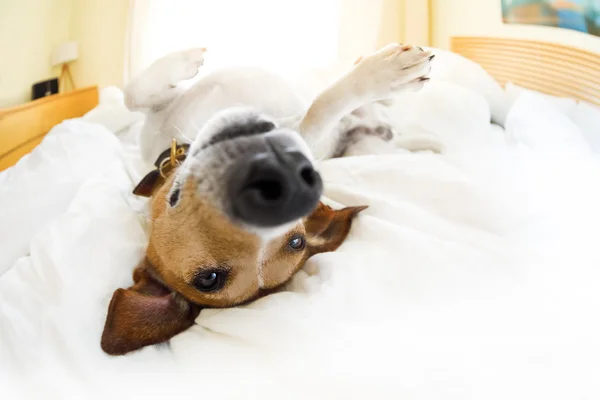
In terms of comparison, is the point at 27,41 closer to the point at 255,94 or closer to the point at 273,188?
the point at 255,94

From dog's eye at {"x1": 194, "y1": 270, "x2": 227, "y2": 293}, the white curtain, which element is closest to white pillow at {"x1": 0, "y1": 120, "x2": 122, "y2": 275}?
dog's eye at {"x1": 194, "y1": 270, "x2": 227, "y2": 293}

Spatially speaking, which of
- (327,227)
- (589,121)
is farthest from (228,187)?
(589,121)

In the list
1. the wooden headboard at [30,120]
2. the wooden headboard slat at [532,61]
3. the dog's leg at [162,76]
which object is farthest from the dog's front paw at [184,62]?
the wooden headboard slat at [532,61]

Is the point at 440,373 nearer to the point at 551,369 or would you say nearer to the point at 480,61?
the point at 551,369

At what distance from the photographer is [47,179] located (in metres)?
1.81

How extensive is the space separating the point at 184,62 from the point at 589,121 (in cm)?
171

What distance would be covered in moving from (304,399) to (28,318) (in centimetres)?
72

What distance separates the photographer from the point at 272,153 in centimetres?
92

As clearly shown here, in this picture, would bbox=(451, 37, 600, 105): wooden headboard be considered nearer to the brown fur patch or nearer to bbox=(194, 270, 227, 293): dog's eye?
the brown fur patch

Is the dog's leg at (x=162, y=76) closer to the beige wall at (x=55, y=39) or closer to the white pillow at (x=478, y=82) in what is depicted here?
the white pillow at (x=478, y=82)

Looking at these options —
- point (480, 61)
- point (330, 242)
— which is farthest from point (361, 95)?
point (480, 61)

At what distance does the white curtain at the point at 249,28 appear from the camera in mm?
3340

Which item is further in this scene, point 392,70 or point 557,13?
point 557,13

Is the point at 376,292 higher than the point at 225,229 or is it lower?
lower
